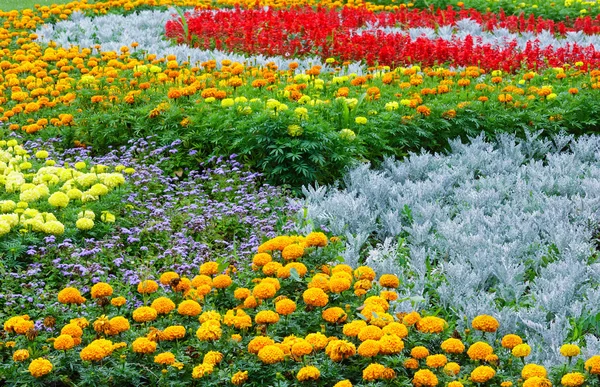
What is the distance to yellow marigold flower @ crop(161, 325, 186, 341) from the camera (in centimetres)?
334

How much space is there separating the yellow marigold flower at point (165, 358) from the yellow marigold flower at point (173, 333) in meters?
0.15

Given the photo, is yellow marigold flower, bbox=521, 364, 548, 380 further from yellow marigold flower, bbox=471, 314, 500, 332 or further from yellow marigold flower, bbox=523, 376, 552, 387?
yellow marigold flower, bbox=471, 314, 500, 332

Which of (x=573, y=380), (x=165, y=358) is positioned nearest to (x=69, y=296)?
(x=165, y=358)

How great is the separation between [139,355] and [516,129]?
450cm

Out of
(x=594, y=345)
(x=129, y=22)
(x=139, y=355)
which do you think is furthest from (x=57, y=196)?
(x=129, y=22)

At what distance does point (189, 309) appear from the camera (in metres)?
3.50

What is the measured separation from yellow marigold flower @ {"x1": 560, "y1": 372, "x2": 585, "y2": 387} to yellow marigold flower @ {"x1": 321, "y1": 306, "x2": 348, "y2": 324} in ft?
3.33

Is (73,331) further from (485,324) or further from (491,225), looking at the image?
(491,225)

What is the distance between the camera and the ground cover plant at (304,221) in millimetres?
3299

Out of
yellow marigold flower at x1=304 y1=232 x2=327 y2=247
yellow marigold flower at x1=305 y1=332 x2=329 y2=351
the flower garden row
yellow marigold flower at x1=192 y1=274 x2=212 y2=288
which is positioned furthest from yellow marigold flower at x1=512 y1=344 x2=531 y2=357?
yellow marigold flower at x1=192 y1=274 x2=212 y2=288

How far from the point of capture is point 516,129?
669 centimetres

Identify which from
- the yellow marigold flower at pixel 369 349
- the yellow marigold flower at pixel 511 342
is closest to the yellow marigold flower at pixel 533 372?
the yellow marigold flower at pixel 511 342

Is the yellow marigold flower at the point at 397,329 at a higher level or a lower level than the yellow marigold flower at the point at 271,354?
higher

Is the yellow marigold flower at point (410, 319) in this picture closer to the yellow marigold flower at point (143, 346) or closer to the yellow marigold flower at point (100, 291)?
the yellow marigold flower at point (143, 346)
